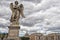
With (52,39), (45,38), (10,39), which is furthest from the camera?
(52,39)

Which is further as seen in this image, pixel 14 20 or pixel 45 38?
pixel 45 38

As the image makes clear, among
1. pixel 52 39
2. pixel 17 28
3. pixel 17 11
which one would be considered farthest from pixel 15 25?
pixel 52 39

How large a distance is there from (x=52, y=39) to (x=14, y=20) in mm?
55142

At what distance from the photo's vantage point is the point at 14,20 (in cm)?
1285

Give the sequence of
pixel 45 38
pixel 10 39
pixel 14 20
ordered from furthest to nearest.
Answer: pixel 45 38
pixel 14 20
pixel 10 39

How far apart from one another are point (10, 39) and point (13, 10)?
2.38m

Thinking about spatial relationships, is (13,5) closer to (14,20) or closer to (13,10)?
(13,10)

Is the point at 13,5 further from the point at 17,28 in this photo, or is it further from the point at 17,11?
the point at 17,28

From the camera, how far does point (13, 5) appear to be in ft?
42.7

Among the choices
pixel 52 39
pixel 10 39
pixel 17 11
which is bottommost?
pixel 52 39

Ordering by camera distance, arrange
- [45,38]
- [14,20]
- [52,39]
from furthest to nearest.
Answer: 1. [52,39]
2. [45,38]
3. [14,20]

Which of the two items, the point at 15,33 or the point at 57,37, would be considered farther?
the point at 57,37

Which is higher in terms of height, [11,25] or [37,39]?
[11,25]

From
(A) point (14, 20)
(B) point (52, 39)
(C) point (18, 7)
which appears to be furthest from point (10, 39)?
(B) point (52, 39)
